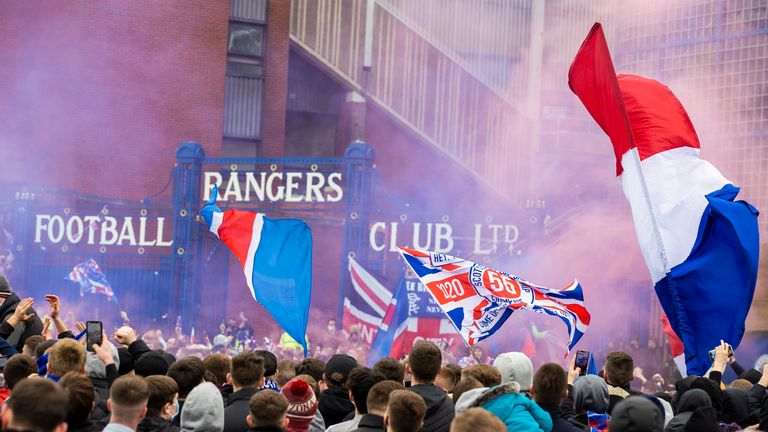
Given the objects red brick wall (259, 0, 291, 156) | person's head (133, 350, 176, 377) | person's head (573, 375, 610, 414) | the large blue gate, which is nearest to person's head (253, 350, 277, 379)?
person's head (133, 350, 176, 377)

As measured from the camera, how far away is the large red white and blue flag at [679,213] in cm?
817

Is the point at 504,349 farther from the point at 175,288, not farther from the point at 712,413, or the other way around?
the point at 712,413

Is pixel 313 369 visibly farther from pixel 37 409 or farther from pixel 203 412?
pixel 37 409

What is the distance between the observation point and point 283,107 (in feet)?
80.4

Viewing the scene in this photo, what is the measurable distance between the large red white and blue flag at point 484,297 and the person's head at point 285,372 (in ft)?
6.83

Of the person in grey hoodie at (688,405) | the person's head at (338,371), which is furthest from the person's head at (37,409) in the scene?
the person in grey hoodie at (688,405)

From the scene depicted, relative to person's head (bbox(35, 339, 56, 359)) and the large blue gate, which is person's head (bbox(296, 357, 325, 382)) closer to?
person's head (bbox(35, 339, 56, 359))

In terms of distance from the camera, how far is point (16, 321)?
7.04 m

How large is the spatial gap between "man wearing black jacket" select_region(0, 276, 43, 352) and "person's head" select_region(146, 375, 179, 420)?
2.07 metres

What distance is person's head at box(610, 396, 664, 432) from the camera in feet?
13.3

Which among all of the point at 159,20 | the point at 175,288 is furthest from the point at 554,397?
the point at 159,20

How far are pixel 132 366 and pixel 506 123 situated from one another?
778 inches

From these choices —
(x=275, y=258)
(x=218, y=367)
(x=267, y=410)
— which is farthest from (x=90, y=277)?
(x=267, y=410)

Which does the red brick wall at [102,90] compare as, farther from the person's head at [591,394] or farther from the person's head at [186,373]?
the person's head at [591,394]
